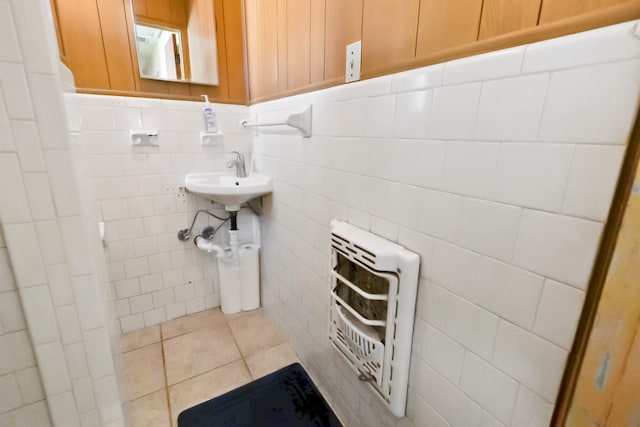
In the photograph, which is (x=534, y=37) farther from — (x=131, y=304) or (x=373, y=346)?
(x=131, y=304)

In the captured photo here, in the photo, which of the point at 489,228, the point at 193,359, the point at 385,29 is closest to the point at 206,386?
the point at 193,359

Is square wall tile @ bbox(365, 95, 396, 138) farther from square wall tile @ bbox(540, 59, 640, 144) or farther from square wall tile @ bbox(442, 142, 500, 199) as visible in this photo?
square wall tile @ bbox(540, 59, 640, 144)

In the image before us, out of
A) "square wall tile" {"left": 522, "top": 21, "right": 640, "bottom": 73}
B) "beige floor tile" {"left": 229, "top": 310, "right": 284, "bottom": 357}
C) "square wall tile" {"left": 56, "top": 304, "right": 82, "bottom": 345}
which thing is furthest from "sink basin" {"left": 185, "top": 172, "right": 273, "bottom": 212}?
"square wall tile" {"left": 522, "top": 21, "right": 640, "bottom": 73}

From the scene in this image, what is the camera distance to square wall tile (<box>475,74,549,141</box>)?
56cm

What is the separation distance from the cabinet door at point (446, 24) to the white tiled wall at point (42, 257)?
0.90 metres

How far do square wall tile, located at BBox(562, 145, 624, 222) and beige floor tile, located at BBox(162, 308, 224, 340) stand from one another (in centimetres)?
200

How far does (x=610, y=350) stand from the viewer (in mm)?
430

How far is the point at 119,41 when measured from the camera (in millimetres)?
1542

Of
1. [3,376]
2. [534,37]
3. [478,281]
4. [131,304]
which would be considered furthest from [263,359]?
[534,37]

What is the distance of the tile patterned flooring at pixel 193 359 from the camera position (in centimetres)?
142

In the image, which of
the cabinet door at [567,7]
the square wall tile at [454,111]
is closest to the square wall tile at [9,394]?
the square wall tile at [454,111]

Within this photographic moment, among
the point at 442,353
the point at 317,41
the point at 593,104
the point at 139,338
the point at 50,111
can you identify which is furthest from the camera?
the point at 139,338

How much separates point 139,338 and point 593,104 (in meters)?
2.26

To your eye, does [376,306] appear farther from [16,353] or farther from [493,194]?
[16,353]
